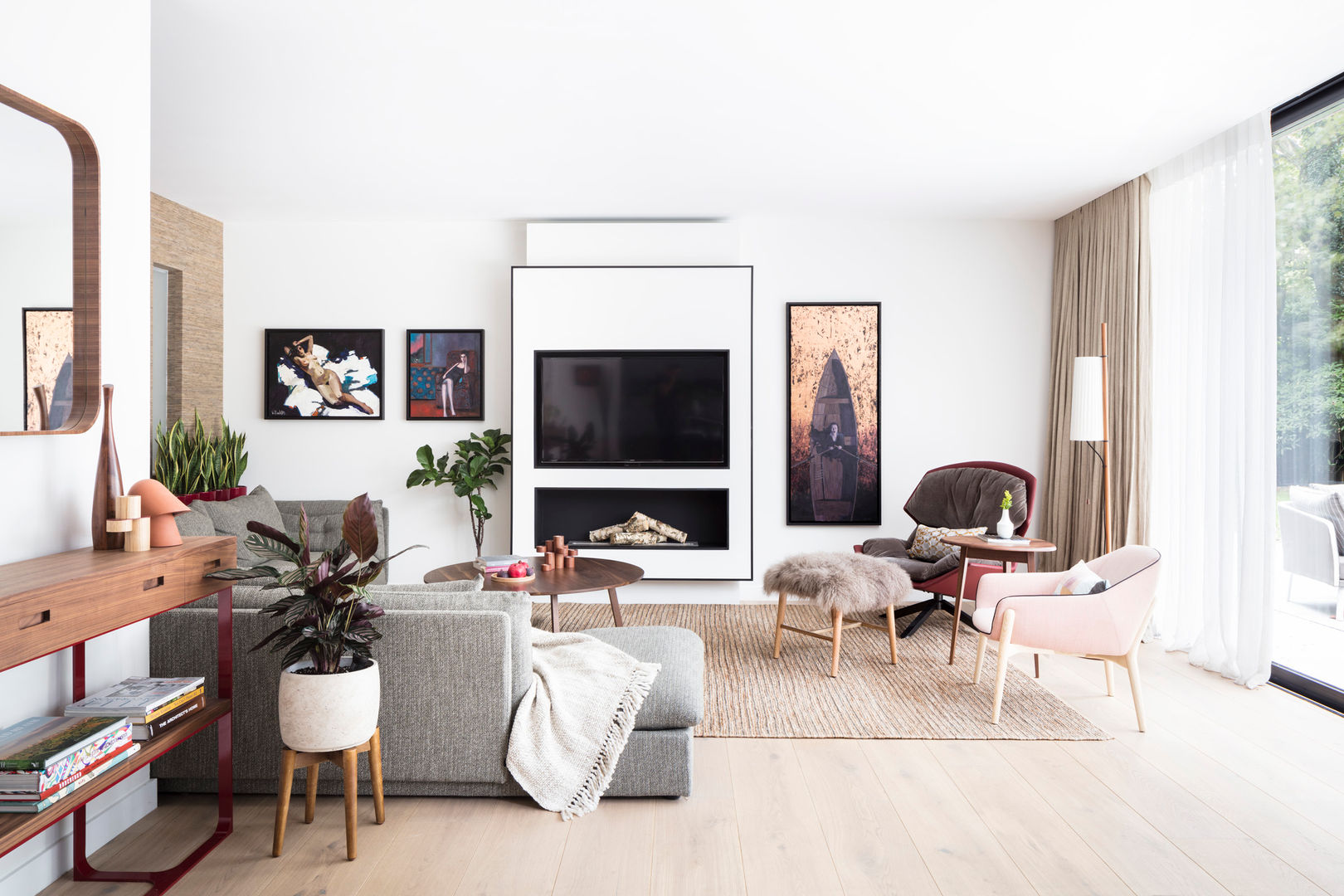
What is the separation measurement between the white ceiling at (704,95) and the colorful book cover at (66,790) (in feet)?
7.66

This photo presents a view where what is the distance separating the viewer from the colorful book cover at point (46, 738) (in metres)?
1.73

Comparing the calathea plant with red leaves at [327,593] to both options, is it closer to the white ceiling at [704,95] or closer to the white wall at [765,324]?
the white ceiling at [704,95]

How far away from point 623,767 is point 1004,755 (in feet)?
4.68

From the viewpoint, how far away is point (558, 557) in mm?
4262

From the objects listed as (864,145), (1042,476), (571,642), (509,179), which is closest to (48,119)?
(571,642)

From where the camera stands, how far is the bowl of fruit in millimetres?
3865

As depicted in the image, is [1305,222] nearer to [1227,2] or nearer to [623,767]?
[1227,2]

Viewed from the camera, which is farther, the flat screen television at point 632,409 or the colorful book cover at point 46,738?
the flat screen television at point 632,409

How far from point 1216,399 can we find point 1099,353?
3.46ft

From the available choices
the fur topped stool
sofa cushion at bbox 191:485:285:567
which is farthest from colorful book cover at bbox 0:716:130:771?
the fur topped stool

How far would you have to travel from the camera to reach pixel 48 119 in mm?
2070


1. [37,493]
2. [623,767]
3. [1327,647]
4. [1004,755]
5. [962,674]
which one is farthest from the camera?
[962,674]

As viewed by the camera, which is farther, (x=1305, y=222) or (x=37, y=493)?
(x=1305, y=222)

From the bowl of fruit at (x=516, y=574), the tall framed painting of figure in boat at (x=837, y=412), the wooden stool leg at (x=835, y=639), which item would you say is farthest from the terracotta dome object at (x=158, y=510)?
the tall framed painting of figure in boat at (x=837, y=412)
